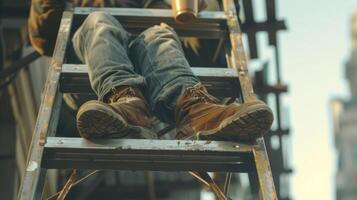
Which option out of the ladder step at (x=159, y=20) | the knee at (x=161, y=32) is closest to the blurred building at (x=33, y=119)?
the ladder step at (x=159, y=20)

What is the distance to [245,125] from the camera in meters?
2.89

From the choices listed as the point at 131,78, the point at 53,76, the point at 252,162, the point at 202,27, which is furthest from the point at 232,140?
the point at 202,27

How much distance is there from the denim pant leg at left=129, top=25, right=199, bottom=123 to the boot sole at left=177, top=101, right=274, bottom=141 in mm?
376

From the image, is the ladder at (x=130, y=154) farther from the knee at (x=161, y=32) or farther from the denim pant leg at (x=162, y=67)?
the knee at (x=161, y=32)

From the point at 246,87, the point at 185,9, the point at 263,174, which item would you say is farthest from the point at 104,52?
the point at 263,174

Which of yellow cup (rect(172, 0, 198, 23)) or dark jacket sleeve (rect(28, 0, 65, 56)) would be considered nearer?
yellow cup (rect(172, 0, 198, 23))

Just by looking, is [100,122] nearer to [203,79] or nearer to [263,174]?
[263,174]

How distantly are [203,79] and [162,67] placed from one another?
0.69 feet

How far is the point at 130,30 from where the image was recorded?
3.98 meters

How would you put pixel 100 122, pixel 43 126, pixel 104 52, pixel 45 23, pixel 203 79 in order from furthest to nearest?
pixel 45 23 < pixel 203 79 < pixel 104 52 < pixel 43 126 < pixel 100 122

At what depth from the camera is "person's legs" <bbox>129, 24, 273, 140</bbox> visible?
2904 mm

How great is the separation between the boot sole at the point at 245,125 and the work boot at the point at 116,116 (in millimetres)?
270

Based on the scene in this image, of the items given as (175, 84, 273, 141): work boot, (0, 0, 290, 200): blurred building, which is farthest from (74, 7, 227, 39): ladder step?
(0, 0, 290, 200): blurred building

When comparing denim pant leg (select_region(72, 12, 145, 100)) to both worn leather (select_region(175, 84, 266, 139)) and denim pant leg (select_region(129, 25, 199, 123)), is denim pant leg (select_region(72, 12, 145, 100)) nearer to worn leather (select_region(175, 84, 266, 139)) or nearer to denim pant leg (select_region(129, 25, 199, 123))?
denim pant leg (select_region(129, 25, 199, 123))
